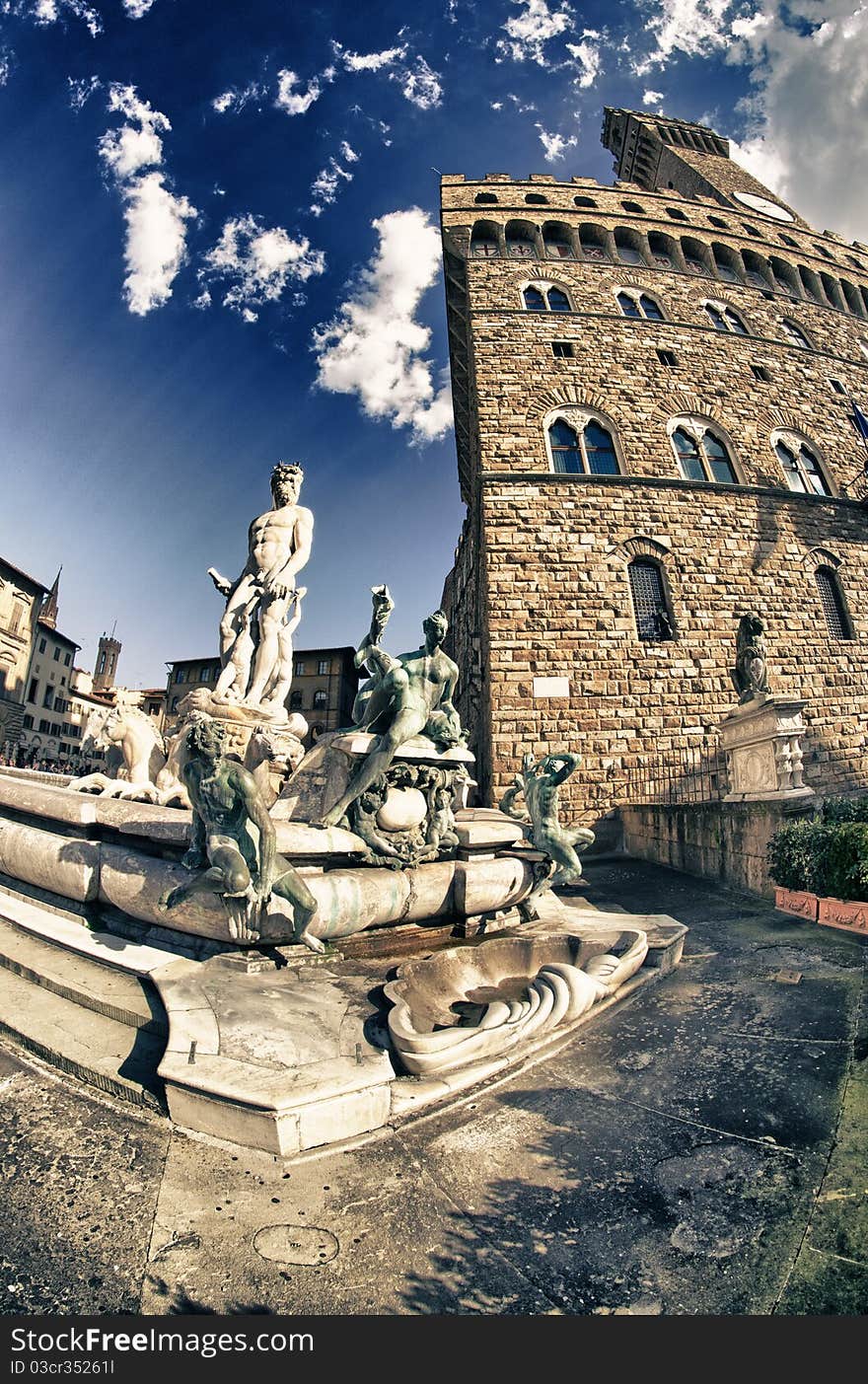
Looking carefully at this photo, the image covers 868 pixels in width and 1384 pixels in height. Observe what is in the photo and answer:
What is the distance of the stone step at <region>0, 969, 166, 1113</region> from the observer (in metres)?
2.09

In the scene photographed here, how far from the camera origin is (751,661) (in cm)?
804

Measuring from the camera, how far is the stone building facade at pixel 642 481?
1146 cm

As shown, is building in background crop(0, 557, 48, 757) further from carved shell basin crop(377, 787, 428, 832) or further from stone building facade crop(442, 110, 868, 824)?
carved shell basin crop(377, 787, 428, 832)

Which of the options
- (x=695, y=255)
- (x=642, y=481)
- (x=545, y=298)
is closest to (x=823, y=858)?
(x=642, y=481)

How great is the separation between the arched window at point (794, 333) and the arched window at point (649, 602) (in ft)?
36.7

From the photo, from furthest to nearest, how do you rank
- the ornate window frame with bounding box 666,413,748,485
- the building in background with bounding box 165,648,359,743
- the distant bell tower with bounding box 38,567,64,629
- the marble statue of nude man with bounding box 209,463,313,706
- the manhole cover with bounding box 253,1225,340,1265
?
the distant bell tower with bounding box 38,567,64,629
the building in background with bounding box 165,648,359,743
the ornate window frame with bounding box 666,413,748,485
the marble statue of nude man with bounding box 209,463,313,706
the manhole cover with bounding box 253,1225,340,1265

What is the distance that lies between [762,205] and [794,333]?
35.7 ft

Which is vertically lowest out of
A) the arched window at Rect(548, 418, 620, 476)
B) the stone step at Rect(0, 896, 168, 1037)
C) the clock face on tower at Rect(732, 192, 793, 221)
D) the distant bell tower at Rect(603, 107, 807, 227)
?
the stone step at Rect(0, 896, 168, 1037)

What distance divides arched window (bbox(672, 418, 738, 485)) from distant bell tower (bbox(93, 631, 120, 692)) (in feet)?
182

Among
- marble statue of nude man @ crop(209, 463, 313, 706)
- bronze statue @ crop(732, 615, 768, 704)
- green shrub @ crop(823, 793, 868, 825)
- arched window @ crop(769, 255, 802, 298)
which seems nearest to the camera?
green shrub @ crop(823, 793, 868, 825)

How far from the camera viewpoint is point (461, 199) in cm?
1691

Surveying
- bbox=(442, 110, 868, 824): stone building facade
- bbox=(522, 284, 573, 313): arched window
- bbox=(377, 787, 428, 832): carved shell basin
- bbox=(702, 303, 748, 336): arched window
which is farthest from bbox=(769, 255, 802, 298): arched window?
bbox=(377, 787, 428, 832): carved shell basin

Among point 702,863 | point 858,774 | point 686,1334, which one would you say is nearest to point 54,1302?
point 686,1334

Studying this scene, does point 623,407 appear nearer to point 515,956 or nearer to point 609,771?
point 609,771
